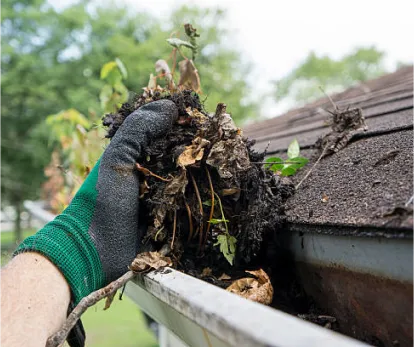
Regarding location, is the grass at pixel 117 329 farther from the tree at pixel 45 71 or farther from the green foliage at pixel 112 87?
the tree at pixel 45 71

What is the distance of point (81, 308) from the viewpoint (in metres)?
0.93

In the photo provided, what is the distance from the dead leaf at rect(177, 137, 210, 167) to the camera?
1030 millimetres

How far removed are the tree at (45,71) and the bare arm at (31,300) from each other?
40.2ft

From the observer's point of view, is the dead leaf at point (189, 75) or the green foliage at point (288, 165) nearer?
the green foliage at point (288, 165)

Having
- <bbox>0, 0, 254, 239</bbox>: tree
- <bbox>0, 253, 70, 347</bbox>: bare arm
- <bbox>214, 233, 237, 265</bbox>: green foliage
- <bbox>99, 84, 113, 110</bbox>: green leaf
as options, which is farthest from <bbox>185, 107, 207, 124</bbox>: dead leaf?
<bbox>0, 0, 254, 239</bbox>: tree

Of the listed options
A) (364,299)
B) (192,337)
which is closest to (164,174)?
(192,337)

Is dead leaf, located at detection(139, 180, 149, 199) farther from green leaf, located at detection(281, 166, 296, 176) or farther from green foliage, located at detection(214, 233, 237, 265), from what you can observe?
green leaf, located at detection(281, 166, 296, 176)

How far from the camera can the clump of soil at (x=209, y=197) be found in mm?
1037

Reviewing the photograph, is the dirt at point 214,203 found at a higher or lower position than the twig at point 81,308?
higher

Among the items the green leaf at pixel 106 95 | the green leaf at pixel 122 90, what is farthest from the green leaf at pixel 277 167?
the green leaf at pixel 106 95

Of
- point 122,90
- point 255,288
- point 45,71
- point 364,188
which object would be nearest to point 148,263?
point 255,288

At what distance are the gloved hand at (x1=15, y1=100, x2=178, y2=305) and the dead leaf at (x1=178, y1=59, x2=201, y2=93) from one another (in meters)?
0.44

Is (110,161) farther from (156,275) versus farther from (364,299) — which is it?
(364,299)

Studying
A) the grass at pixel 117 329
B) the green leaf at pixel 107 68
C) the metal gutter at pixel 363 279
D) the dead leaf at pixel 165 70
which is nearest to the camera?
the metal gutter at pixel 363 279
